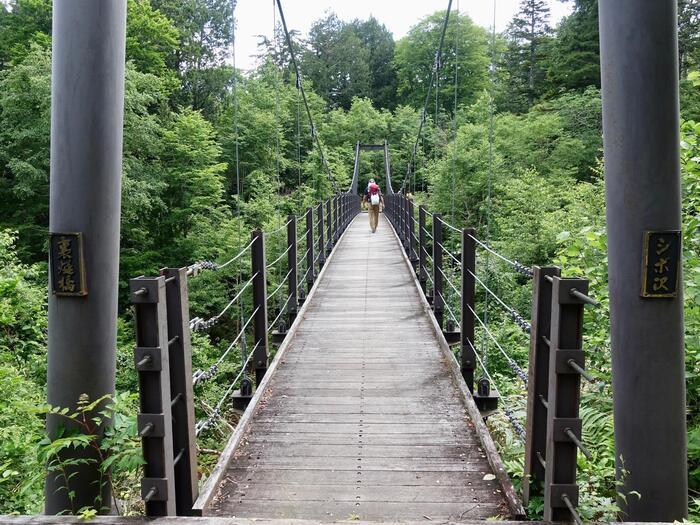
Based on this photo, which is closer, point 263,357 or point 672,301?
point 672,301

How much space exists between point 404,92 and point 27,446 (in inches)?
1577

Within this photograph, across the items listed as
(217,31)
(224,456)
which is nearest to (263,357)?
(224,456)

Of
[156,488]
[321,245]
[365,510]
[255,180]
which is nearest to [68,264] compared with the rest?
[156,488]

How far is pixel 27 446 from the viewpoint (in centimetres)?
373

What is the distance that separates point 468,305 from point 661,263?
1785 millimetres

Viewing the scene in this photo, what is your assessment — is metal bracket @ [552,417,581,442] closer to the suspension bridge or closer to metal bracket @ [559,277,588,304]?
the suspension bridge

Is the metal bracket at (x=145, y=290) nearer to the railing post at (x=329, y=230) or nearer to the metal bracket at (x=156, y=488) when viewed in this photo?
the metal bracket at (x=156, y=488)

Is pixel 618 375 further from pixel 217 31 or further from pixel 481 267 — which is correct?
pixel 217 31

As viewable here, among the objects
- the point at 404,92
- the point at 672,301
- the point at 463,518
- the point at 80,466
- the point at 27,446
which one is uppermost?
the point at 404,92

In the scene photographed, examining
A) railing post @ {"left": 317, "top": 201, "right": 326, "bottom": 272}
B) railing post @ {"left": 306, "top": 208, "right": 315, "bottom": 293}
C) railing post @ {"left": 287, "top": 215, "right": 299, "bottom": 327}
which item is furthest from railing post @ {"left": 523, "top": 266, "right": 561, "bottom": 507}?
railing post @ {"left": 317, "top": 201, "right": 326, "bottom": 272}

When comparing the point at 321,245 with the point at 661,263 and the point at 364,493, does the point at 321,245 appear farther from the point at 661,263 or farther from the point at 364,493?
the point at 661,263

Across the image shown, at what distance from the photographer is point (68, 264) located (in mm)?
1873

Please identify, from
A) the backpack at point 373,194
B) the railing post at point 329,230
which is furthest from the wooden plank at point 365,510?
the backpack at point 373,194

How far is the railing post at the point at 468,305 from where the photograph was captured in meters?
3.36
